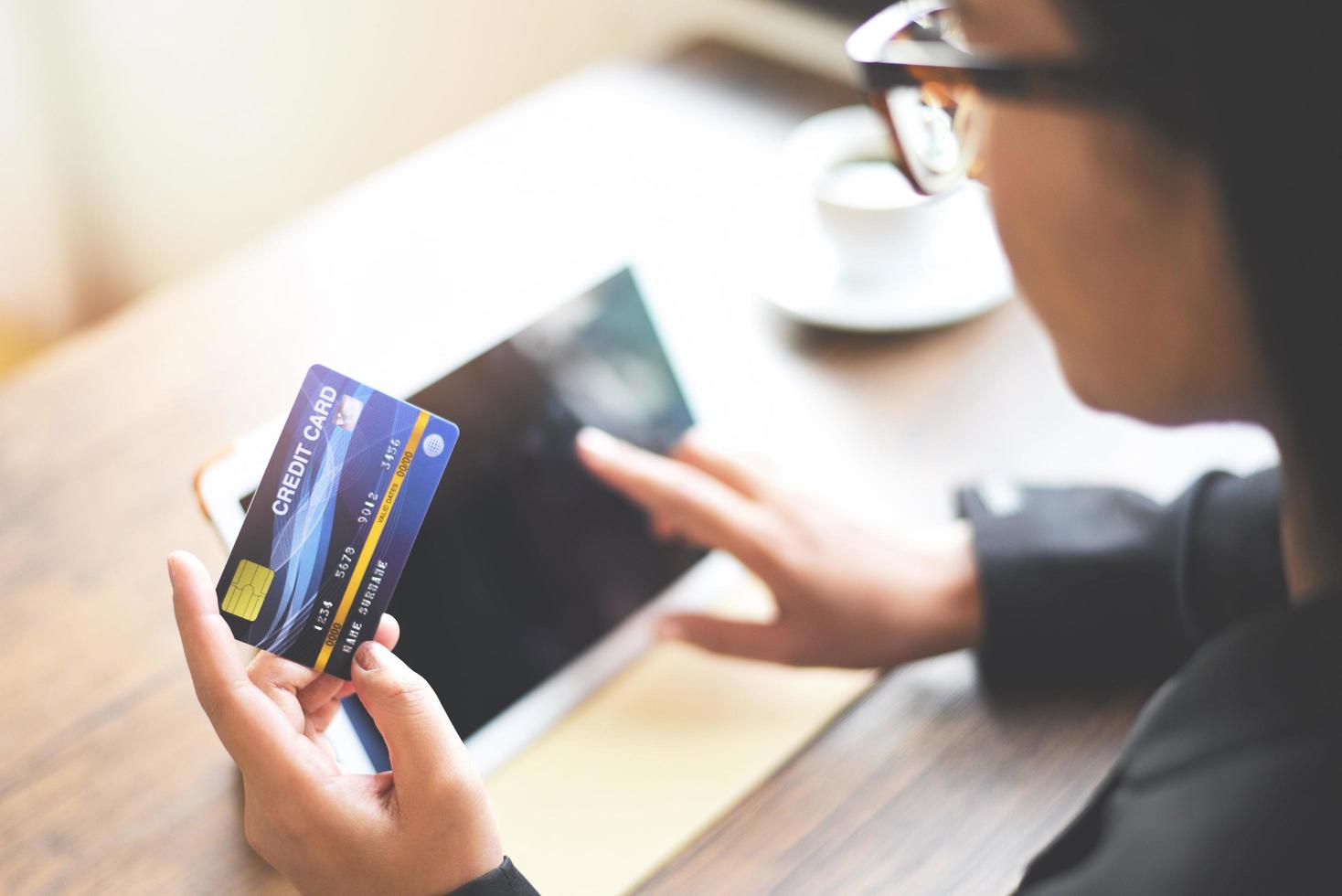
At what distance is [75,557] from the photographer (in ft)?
2.35

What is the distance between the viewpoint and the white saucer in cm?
86

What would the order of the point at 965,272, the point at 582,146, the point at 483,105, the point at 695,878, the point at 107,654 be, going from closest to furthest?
the point at 695,878 → the point at 107,654 → the point at 965,272 → the point at 582,146 → the point at 483,105

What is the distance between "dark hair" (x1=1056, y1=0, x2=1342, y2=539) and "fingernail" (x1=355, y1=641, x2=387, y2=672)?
31 cm

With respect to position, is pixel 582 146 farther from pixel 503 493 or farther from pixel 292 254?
pixel 503 493

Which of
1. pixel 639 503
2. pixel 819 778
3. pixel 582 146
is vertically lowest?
pixel 819 778

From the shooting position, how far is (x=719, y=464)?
719 mm

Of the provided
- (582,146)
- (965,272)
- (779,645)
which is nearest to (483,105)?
(582,146)

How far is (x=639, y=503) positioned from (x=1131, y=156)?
0.37 metres

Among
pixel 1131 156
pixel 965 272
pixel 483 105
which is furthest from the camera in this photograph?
pixel 483 105

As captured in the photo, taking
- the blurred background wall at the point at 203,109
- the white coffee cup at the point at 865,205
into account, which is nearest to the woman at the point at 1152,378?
the white coffee cup at the point at 865,205

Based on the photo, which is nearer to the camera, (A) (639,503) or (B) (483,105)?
(A) (639,503)

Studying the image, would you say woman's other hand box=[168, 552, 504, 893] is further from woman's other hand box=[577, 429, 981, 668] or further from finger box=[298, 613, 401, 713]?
woman's other hand box=[577, 429, 981, 668]

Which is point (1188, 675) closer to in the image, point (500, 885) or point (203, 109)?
point (500, 885)

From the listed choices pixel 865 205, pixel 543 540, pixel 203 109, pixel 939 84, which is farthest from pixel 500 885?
pixel 203 109
